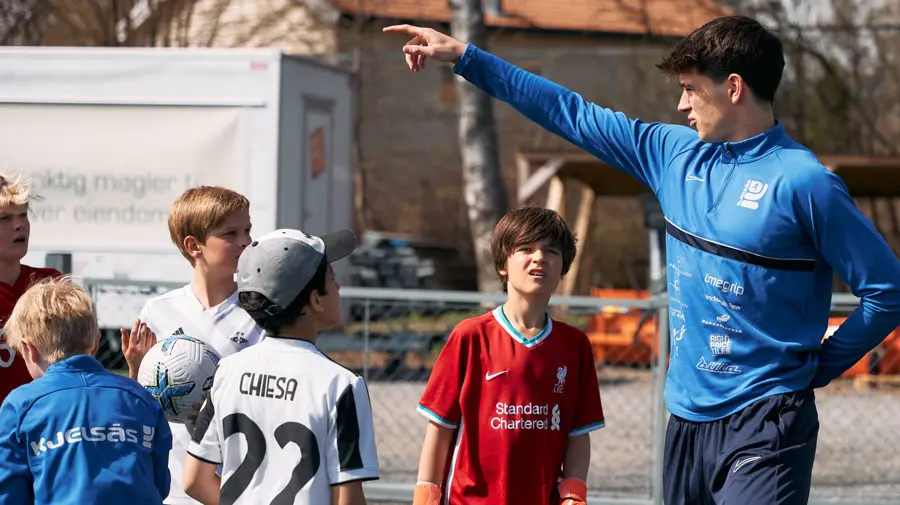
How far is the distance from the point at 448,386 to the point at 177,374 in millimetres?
897

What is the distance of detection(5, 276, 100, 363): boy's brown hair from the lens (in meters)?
3.74

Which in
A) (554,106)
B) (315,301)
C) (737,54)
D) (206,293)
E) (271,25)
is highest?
(271,25)

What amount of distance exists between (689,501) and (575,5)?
27328mm

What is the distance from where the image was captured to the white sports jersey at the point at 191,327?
4.43 m

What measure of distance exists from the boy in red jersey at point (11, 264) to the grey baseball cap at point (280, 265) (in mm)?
1382

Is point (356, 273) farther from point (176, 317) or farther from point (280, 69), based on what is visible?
point (176, 317)

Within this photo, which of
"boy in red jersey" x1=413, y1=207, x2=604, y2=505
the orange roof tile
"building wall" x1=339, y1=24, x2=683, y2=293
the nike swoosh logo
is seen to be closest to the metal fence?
"boy in red jersey" x1=413, y1=207, x2=604, y2=505

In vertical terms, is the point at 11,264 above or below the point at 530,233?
below

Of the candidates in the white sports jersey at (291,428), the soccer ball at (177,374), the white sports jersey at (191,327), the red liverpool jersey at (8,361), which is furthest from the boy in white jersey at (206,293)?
the white sports jersey at (291,428)

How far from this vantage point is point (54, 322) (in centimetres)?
374

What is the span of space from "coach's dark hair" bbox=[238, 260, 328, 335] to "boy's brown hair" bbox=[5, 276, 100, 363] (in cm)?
53

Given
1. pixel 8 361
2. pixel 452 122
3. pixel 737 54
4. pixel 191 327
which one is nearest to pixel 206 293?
pixel 191 327

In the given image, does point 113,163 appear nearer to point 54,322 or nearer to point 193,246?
point 193,246

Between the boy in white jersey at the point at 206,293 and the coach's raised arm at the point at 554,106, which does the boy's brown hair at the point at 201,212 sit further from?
the coach's raised arm at the point at 554,106
